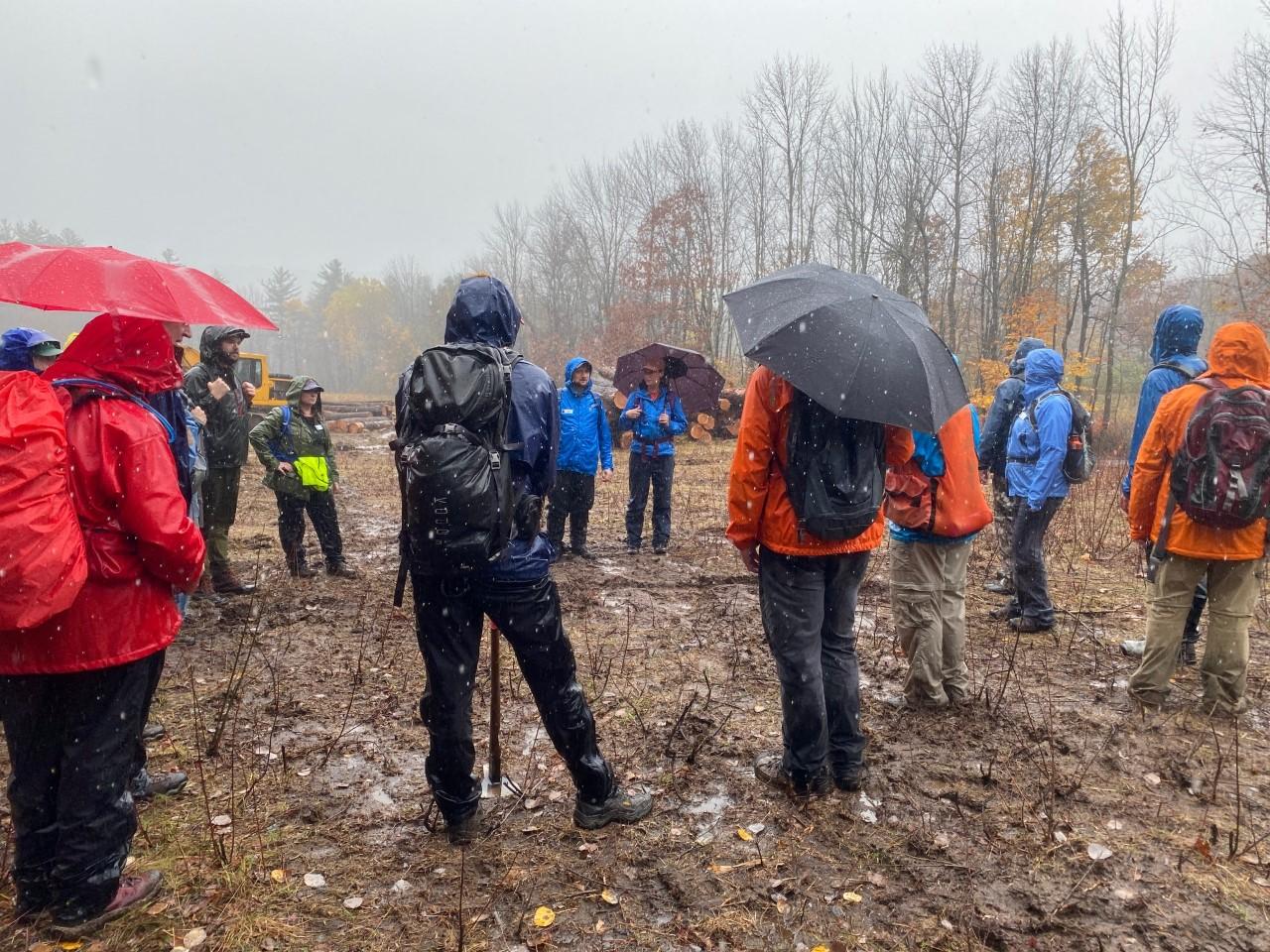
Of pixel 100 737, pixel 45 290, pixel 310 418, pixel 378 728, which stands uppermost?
pixel 45 290

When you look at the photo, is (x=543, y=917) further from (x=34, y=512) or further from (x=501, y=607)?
(x=34, y=512)

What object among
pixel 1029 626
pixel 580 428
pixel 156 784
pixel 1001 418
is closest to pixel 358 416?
pixel 580 428

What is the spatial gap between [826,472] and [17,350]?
4.39m

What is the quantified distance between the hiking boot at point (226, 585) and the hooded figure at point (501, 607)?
4.29 m

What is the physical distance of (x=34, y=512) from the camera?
1877 millimetres

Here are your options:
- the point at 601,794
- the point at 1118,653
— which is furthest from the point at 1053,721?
the point at 601,794

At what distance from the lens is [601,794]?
2.90m

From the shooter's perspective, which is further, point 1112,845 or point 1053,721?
point 1053,721

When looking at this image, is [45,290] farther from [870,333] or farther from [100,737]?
[870,333]

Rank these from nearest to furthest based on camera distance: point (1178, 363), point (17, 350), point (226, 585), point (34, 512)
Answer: point (34, 512) < point (17, 350) < point (1178, 363) < point (226, 585)

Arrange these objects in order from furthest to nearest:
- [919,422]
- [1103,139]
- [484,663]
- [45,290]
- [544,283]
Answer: [544,283], [1103,139], [484,663], [919,422], [45,290]

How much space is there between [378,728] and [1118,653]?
4846mm

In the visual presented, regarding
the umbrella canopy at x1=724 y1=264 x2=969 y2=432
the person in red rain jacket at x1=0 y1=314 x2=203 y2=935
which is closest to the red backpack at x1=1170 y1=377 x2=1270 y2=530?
the umbrella canopy at x1=724 y1=264 x2=969 y2=432

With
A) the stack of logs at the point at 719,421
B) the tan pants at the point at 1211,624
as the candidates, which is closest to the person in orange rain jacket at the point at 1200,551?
the tan pants at the point at 1211,624
